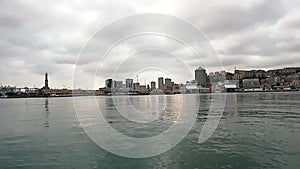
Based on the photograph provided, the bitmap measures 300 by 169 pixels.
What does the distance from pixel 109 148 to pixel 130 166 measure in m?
3.98

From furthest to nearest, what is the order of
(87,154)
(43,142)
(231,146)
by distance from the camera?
(43,142) < (231,146) < (87,154)

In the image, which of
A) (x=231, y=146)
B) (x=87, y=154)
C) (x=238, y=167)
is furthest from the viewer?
(x=231, y=146)

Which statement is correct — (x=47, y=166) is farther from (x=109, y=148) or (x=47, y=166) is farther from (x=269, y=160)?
(x=269, y=160)

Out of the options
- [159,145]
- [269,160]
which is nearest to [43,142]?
[159,145]

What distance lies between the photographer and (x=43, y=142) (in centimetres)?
1828

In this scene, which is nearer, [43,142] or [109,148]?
[109,148]

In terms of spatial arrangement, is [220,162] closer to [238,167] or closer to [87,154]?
[238,167]

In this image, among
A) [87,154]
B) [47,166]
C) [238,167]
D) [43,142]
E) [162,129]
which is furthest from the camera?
[162,129]

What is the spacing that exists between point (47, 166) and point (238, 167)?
8.29 metres

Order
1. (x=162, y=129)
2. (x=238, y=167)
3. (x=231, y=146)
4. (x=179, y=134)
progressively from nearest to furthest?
(x=238, y=167)
(x=231, y=146)
(x=179, y=134)
(x=162, y=129)

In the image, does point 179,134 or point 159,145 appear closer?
point 159,145

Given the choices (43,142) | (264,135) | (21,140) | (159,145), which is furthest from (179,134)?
(21,140)

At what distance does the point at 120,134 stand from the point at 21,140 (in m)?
6.76

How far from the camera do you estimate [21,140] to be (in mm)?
19234
